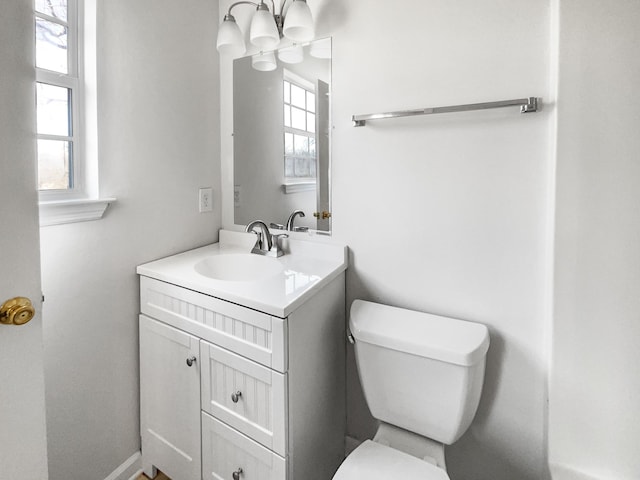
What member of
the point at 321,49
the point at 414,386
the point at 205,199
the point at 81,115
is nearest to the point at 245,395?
the point at 414,386


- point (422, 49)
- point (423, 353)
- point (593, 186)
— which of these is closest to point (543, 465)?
point (423, 353)

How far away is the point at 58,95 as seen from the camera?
1245 mm

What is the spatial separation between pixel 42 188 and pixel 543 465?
1964mm

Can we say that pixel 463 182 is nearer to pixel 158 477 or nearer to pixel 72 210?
pixel 72 210

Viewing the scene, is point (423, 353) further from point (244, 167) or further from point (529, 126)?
point (244, 167)

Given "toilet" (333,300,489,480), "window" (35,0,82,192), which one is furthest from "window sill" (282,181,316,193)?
"window" (35,0,82,192)

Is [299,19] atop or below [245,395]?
atop

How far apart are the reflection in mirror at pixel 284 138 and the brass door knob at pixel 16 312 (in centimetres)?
105

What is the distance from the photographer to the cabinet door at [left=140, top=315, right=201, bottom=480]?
1.33m

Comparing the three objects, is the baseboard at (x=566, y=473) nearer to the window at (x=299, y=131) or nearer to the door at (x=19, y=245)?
the window at (x=299, y=131)

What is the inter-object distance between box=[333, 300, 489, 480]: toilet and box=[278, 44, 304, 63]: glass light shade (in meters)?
1.14

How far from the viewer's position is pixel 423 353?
1.13 m

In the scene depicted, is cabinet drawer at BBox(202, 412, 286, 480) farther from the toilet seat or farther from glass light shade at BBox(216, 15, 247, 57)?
glass light shade at BBox(216, 15, 247, 57)

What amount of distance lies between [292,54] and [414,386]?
144 cm
